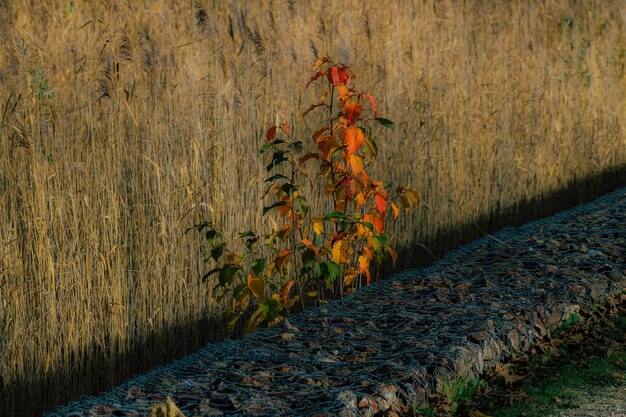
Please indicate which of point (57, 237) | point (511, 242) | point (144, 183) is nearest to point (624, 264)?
point (511, 242)

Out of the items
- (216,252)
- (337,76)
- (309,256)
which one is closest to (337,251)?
(309,256)

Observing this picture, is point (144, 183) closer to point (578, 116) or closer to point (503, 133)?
point (503, 133)

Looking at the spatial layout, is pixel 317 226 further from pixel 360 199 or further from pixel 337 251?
pixel 360 199

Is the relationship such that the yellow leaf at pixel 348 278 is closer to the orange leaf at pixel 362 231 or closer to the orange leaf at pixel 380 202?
the orange leaf at pixel 362 231

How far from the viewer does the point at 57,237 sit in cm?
351

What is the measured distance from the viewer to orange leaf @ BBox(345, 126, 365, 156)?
13.5 feet

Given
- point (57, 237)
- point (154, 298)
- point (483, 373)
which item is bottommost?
point (483, 373)

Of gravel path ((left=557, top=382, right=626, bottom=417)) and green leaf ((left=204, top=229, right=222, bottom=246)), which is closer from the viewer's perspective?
gravel path ((left=557, top=382, right=626, bottom=417))

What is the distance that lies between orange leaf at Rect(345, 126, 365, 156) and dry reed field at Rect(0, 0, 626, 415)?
0.55 metres

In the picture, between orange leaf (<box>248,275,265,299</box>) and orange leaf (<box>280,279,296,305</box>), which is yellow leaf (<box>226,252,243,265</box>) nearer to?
orange leaf (<box>248,275,265,299</box>)

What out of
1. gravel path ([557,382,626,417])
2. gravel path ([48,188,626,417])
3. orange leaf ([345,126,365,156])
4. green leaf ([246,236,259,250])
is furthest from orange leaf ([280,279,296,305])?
gravel path ([557,382,626,417])

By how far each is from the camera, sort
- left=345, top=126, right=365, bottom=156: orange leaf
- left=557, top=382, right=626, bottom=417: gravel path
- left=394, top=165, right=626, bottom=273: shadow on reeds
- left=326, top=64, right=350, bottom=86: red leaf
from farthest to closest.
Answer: left=394, top=165, right=626, bottom=273: shadow on reeds → left=326, top=64, right=350, bottom=86: red leaf → left=345, top=126, right=365, bottom=156: orange leaf → left=557, top=382, right=626, bottom=417: gravel path

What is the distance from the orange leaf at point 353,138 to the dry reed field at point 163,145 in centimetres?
55

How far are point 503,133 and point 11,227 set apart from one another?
397cm
